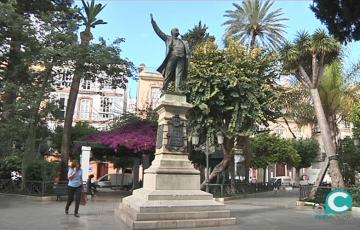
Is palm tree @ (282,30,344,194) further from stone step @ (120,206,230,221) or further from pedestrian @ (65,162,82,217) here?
pedestrian @ (65,162,82,217)

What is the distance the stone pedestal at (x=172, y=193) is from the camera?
37.3 ft

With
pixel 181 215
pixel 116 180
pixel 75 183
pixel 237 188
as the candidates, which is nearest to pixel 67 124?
pixel 237 188

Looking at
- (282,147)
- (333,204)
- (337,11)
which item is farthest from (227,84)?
(282,147)

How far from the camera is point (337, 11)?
32.6 ft

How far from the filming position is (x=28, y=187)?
934 inches

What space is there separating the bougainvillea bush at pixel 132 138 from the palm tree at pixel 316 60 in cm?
918

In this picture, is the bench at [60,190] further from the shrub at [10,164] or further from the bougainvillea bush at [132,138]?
the bougainvillea bush at [132,138]

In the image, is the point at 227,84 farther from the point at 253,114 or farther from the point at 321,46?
the point at 321,46

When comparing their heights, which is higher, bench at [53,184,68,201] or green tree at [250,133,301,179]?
green tree at [250,133,301,179]

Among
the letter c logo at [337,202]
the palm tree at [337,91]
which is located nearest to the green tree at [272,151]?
the palm tree at [337,91]

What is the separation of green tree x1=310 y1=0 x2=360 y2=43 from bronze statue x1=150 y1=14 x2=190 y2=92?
16.0ft

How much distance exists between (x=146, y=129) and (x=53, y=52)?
7.78 metres

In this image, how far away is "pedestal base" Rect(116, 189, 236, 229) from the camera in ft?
36.8

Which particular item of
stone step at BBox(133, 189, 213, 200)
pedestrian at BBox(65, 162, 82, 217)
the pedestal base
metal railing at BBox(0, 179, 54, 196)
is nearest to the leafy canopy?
metal railing at BBox(0, 179, 54, 196)
